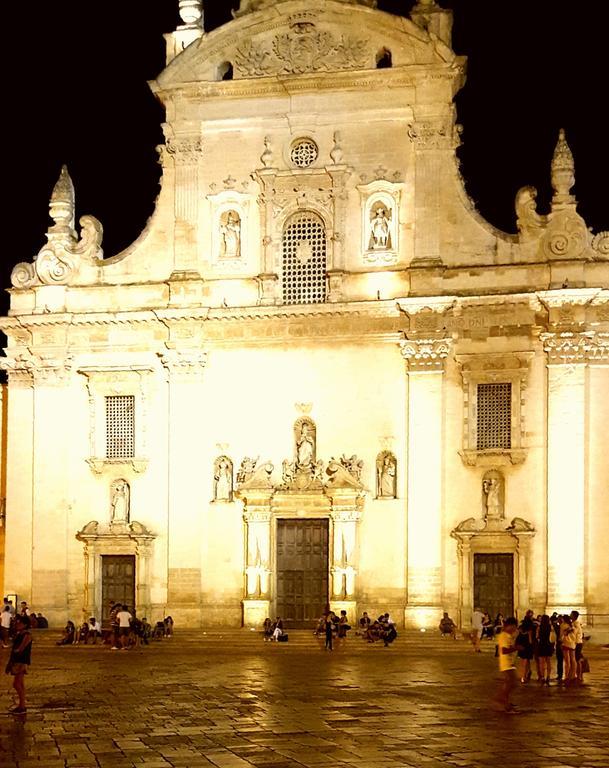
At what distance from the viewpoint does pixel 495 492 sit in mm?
37406

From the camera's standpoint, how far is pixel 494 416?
1491 inches

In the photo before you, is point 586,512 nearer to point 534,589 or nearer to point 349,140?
point 534,589

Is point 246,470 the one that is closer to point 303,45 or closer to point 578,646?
point 303,45

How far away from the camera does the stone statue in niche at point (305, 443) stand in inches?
1528

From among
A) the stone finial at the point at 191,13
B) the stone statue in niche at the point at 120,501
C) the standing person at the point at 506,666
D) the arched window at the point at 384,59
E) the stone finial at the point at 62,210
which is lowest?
the standing person at the point at 506,666

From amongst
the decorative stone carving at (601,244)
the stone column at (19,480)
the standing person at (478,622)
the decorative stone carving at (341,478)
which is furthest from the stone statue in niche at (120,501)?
the decorative stone carving at (601,244)

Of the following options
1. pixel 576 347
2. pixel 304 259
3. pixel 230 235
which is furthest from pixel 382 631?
pixel 230 235

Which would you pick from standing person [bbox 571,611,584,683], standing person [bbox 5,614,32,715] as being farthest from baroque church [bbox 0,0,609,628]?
standing person [bbox 5,614,32,715]

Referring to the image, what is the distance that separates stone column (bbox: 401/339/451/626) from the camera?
3716 centimetres

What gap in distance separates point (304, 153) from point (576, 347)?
9999mm

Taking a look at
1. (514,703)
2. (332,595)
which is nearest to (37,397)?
(332,595)

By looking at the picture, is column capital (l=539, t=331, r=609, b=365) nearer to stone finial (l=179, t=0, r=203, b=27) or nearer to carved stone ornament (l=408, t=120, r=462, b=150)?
carved stone ornament (l=408, t=120, r=462, b=150)

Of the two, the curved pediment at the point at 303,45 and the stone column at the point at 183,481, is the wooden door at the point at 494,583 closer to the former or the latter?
the stone column at the point at 183,481

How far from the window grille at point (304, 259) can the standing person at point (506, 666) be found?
62.2 feet
